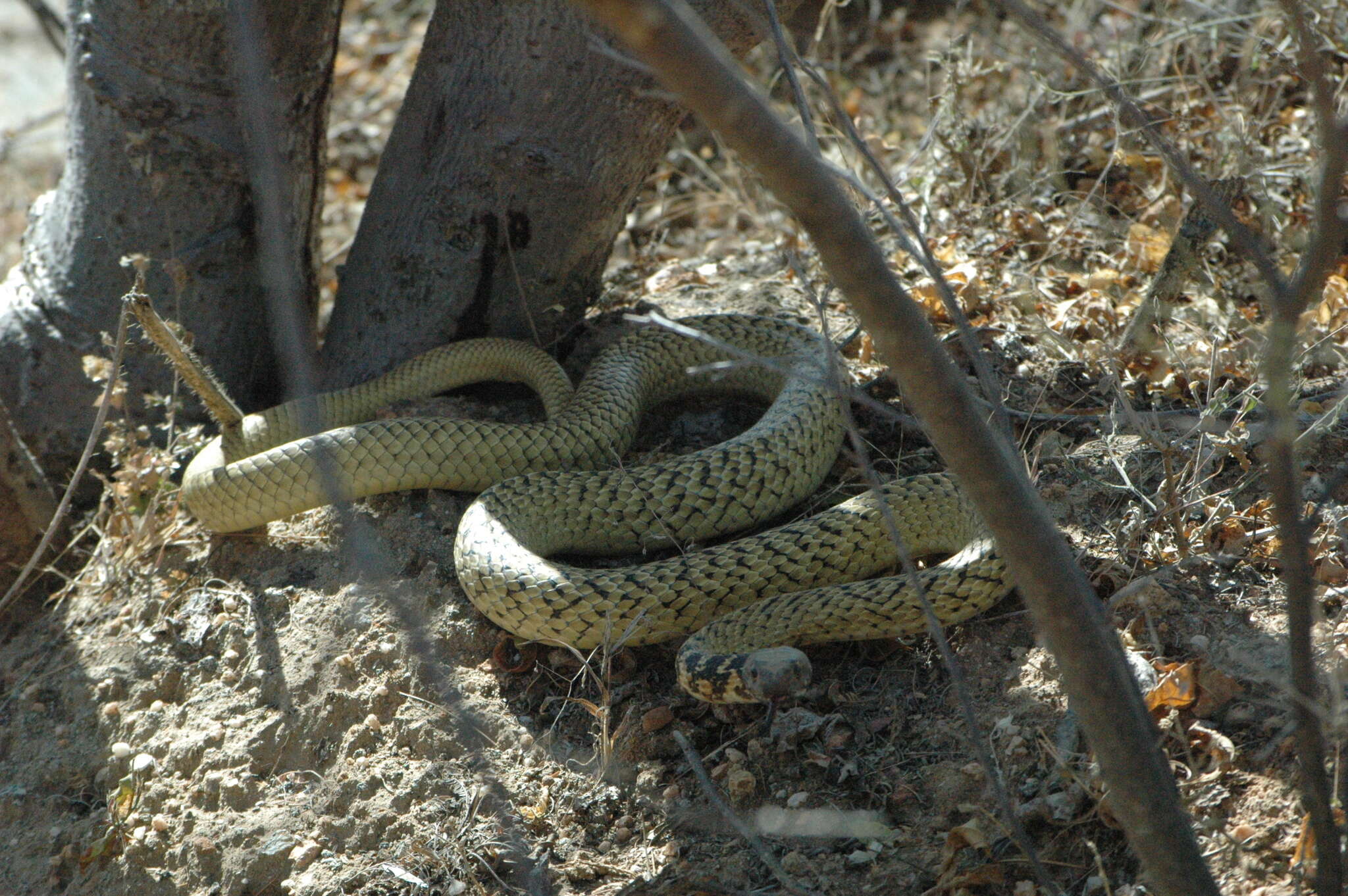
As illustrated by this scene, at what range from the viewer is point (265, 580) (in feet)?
12.0

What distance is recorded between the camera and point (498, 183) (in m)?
3.94

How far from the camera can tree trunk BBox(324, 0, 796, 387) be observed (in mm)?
3744

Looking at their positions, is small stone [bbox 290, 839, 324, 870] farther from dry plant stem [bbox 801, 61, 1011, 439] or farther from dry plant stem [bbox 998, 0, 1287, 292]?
dry plant stem [bbox 998, 0, 1287, 292]

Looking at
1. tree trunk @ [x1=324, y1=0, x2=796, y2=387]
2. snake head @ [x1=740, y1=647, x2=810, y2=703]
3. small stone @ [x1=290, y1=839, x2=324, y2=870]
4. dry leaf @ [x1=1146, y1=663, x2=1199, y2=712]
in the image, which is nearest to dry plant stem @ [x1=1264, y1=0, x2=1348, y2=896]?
dry leaf @ [x1=1146, y1=663, x2=1199, y2=712]

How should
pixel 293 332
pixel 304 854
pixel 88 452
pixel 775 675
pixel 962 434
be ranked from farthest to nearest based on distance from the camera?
pixel 88 452, pixel 304 854, pixel 775 675, pixel 293 332, pixel 962 434

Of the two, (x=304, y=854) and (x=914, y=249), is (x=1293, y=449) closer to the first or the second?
(x=914, y=249)

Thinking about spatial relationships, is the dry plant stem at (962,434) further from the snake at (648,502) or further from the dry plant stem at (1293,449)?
the snake at (648,502)

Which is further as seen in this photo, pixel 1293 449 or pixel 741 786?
pixel 741 786

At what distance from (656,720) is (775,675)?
0.45m

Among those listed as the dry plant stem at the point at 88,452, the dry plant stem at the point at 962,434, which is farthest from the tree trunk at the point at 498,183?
the dry plant stem at the point at 962,434

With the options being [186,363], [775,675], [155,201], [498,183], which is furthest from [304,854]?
[155,201]

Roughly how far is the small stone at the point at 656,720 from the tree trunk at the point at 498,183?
1828mm

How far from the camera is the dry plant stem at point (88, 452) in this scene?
3215 mm

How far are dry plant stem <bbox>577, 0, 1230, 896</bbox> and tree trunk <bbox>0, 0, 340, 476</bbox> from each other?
290 centimetres
